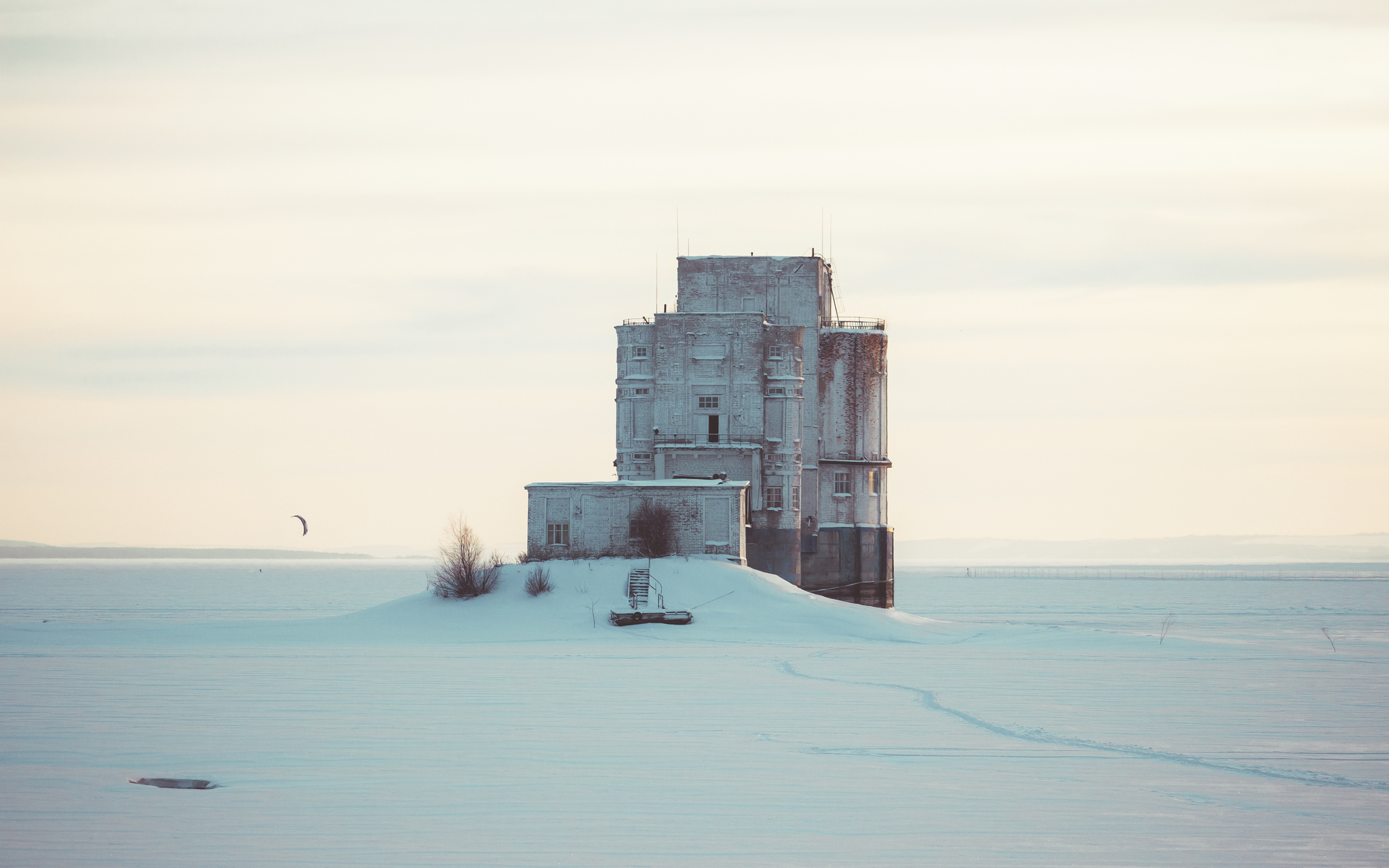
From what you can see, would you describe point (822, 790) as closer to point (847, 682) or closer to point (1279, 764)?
point (1279, 764)

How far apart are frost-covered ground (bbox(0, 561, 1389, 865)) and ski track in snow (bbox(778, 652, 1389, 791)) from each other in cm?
7

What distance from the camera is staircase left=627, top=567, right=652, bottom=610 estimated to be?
43.4 metres

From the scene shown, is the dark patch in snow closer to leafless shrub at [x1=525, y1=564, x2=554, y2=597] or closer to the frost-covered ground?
the frost-covered ground

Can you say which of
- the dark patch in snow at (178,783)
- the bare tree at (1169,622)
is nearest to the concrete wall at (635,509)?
the bare tree at (1169,622)

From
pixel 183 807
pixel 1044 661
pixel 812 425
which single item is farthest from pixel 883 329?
pixel 183 807

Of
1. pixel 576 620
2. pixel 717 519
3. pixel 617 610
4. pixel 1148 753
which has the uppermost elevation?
pixel 717 519

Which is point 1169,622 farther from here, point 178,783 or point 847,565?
point 178,783

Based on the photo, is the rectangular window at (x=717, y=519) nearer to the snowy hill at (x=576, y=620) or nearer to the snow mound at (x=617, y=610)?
the snowy hill at (x=576, y=620)

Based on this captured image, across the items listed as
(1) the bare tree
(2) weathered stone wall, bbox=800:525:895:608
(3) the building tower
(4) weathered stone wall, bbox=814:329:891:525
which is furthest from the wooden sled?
(4) weathered stone wall, bbox=814:329:891:525

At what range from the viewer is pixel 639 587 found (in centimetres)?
4481

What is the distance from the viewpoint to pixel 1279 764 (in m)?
17.4

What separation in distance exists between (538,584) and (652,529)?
5.80m

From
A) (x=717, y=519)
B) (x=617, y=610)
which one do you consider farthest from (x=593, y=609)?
(x=717, y=519)

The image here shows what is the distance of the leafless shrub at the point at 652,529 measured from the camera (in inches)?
1971
